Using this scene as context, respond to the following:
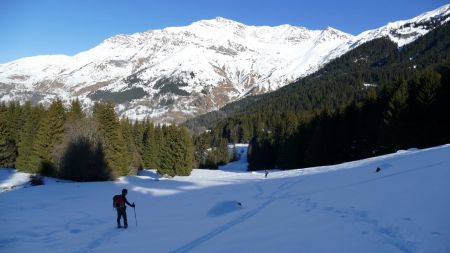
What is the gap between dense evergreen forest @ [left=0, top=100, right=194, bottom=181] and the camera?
176ft

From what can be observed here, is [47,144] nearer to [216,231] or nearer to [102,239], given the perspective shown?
[102,239]

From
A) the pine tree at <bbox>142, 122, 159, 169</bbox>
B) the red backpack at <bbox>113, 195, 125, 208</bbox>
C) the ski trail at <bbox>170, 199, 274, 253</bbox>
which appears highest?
the pine tree at <bbox>142, 122, 159, 169</bbox>

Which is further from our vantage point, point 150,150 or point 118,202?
point 150,150

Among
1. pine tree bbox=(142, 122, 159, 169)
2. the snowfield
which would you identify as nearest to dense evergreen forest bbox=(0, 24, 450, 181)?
pine tree bbox=(142, 122, 159, 169)

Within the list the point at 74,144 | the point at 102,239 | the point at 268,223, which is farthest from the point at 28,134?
the point at 268,223

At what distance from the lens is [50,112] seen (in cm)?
5969

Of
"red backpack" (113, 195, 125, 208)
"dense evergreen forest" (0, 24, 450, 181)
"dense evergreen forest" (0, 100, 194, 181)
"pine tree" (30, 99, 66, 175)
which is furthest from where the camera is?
"pine tree" (30, 99, 66, 175)

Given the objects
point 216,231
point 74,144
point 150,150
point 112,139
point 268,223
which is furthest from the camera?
point 150,150

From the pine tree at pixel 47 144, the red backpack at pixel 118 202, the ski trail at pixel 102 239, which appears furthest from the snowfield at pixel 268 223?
the pine tree at pixel 47 144

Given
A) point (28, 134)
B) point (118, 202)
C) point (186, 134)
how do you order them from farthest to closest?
point (186, 134) → point (28, 134) → point (118, 202)

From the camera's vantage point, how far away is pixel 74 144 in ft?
173

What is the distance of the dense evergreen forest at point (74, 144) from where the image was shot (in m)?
53.6

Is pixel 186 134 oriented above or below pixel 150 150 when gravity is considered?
above

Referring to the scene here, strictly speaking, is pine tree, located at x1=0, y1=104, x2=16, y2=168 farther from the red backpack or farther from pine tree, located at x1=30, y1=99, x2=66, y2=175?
the red backpack
